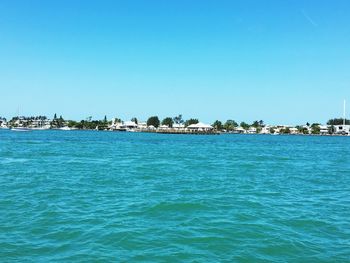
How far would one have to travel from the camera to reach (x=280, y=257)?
32.5 ft

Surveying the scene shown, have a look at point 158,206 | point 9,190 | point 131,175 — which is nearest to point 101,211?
point 158,206

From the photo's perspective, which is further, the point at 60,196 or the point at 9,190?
the point at 9,190

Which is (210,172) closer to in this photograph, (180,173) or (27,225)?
(180,173)

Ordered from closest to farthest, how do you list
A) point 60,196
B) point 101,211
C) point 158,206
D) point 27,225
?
point 27,225 → point 101,211 → point 158,206 → point 60,196

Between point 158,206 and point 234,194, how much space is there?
508 cm

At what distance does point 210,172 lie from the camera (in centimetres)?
2931

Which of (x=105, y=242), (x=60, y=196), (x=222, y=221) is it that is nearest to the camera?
(x=105, y=242)

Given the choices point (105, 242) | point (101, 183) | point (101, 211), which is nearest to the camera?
point (105, 242)

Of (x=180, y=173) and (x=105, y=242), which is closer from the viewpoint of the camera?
(x=105, y=242)

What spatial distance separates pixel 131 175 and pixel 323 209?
13696 mm

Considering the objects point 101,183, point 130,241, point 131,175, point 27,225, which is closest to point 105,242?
point 130,241

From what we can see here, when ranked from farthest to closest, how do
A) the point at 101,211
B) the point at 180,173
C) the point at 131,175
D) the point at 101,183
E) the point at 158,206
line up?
the point at 180,173 → the point at 131,175 → the point at 101,183 → the point at 158,206 → the point at 101,211

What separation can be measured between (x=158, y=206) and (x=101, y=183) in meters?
7.38

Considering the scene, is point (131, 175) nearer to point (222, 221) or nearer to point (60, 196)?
point (60, 196)
